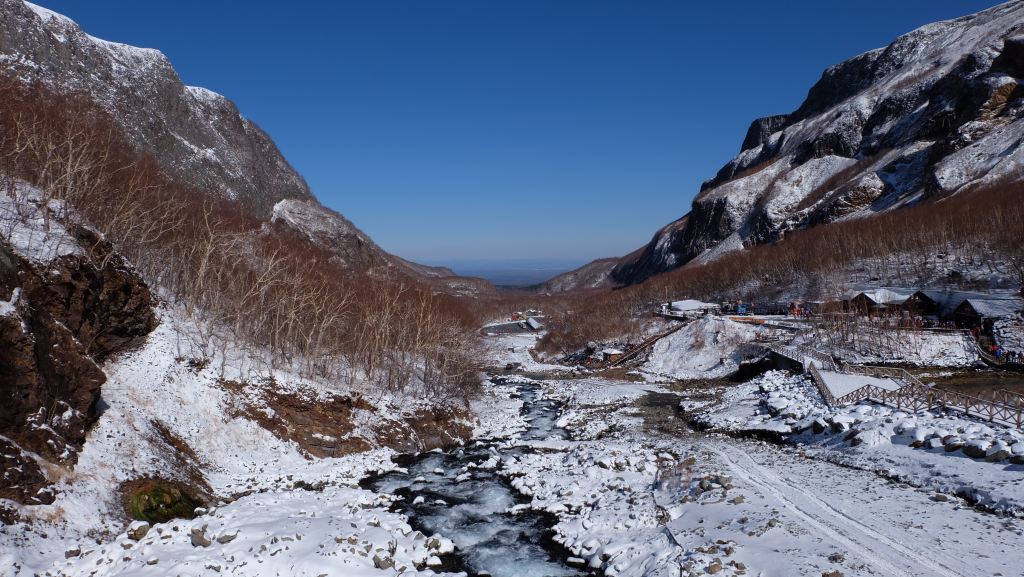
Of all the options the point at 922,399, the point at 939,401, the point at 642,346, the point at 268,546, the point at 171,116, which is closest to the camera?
the point at 268,546

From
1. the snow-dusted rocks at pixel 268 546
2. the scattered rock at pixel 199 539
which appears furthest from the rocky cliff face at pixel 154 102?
the scattered rock at pixel 199 539

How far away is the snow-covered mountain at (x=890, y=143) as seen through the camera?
94.8 metres

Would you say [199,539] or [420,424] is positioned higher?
[199,539]

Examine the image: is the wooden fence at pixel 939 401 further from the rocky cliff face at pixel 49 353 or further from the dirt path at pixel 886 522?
the rocky cliff face at pixel 49 353

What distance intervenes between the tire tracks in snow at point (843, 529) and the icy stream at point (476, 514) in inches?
265

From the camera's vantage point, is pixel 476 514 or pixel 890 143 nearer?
pixel 476 514

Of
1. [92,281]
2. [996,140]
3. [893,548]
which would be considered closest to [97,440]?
[92,281]

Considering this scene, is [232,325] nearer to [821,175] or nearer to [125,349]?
[125,349]

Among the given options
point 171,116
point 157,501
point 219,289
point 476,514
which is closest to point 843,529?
point 476,514

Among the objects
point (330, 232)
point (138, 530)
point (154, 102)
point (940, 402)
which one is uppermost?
point (154, 102)

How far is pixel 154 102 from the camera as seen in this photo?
84.9 meters

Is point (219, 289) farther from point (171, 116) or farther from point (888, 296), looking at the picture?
point (171, 116)

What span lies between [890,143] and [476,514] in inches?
5699

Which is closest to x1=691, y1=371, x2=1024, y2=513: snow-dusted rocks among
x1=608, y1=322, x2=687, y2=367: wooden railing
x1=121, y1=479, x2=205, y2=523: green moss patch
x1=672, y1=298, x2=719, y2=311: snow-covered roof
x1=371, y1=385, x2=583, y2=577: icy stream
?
x1=371, y1=385, x2=583, y2=577: icy stream
